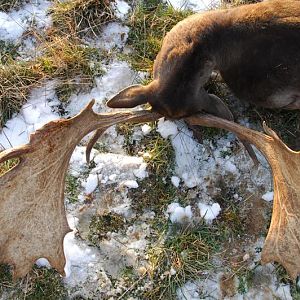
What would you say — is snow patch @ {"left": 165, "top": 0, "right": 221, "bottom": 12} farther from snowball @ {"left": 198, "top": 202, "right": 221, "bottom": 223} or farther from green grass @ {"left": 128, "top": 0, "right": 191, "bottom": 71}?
snowball @ {"left": 198, "top": 202, "right": 221, "bottom": 223}

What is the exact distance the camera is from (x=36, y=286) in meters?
5.51

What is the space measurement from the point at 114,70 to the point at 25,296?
2225 mm

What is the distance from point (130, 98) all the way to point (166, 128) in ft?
2.67

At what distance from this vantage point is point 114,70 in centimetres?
621

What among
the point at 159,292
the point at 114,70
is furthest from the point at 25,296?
the point at 114,70

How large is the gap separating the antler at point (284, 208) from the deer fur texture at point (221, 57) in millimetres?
628

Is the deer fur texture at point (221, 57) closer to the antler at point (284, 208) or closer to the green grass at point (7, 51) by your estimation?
the antler at point (284, 208)

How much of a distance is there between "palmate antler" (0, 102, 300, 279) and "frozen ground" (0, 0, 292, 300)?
65cm

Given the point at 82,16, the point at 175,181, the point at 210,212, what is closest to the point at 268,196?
the point at 210,212

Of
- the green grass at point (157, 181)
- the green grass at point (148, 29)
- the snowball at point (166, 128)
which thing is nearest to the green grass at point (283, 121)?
the snowball at point (166, 128)

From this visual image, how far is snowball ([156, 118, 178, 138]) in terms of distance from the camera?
5887 millimetres

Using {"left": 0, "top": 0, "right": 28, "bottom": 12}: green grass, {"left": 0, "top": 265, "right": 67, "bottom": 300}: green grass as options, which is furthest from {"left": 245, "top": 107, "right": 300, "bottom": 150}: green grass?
{"left": 0, "top": 0, "right": 28, "bottom": 12}: green grass

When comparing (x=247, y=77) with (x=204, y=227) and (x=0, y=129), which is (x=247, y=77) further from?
(x=0, y=129)

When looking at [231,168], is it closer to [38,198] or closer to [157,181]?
[157,181]
